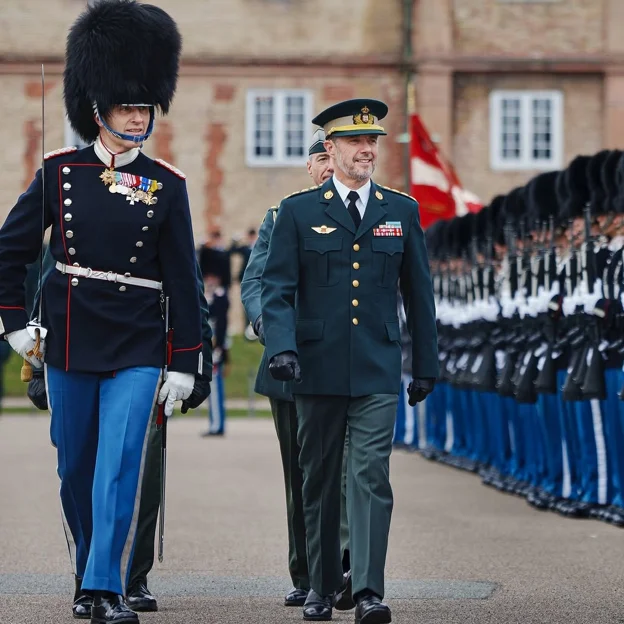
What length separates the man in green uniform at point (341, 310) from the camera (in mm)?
7352

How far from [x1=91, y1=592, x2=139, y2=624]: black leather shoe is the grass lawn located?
19926 mm

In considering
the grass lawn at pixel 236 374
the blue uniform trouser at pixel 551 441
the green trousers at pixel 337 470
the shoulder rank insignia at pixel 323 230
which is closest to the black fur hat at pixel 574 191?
the blue uniform trouser at pixel 551 441

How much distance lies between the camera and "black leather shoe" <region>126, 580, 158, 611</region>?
757cm

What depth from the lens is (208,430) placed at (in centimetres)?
2095

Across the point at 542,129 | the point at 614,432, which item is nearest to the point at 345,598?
the point at 614,432

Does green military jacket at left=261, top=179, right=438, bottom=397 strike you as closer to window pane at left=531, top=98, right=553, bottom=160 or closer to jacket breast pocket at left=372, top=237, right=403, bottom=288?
jacket breast pocket at left=372, top=237, right=403, bottom=288

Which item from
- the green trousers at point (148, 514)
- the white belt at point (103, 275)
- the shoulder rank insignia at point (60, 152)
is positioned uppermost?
the shoulder rank insignia at point (60, 152)

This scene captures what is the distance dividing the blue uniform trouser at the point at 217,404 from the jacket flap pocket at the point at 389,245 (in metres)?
12.6

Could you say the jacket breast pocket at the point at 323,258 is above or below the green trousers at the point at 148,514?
above

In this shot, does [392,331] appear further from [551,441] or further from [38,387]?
[551,441]

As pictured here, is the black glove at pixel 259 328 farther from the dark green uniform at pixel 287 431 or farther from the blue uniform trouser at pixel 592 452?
the blue uniform trouser at pixel 592 452

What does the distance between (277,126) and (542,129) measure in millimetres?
5307

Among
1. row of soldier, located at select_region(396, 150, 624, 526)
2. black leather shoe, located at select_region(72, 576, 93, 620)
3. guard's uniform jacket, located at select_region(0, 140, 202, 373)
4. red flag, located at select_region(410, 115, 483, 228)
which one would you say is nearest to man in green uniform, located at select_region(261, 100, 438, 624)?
guard's uniform jacket, located at select_region(0, 140, 202, 373)

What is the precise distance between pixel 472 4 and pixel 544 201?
80.1 feet
